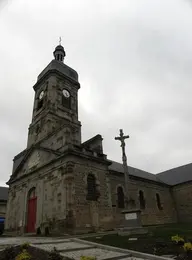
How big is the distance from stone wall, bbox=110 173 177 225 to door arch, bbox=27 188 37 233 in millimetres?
6511

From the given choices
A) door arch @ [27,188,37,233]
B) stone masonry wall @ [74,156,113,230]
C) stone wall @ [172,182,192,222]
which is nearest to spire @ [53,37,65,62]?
stone masonry wall @ [74,156,113,230]

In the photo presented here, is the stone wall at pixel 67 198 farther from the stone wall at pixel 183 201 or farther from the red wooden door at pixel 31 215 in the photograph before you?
the stone wall at pixel 183 201

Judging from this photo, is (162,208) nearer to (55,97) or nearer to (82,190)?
(82,190)

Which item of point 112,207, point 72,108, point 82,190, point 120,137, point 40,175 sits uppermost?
point 72,108

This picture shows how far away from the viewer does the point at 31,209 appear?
59.0 ft

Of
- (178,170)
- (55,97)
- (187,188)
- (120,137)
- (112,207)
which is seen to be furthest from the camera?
(178,170)

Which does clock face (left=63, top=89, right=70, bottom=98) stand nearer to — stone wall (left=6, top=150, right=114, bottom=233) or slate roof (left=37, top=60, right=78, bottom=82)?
slate roof (left=37, top=60, right=78, bottom=82)

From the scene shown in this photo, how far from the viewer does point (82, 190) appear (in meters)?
15.4

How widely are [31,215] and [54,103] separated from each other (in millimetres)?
11584

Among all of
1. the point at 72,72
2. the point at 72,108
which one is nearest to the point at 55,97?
the point at 72,108

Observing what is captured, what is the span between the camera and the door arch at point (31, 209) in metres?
17.2

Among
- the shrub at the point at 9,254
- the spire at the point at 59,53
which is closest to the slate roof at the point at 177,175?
the spire at the point at 59,53

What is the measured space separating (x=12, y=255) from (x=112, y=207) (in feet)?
42.8

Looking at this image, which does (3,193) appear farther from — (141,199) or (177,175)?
(177,175)
